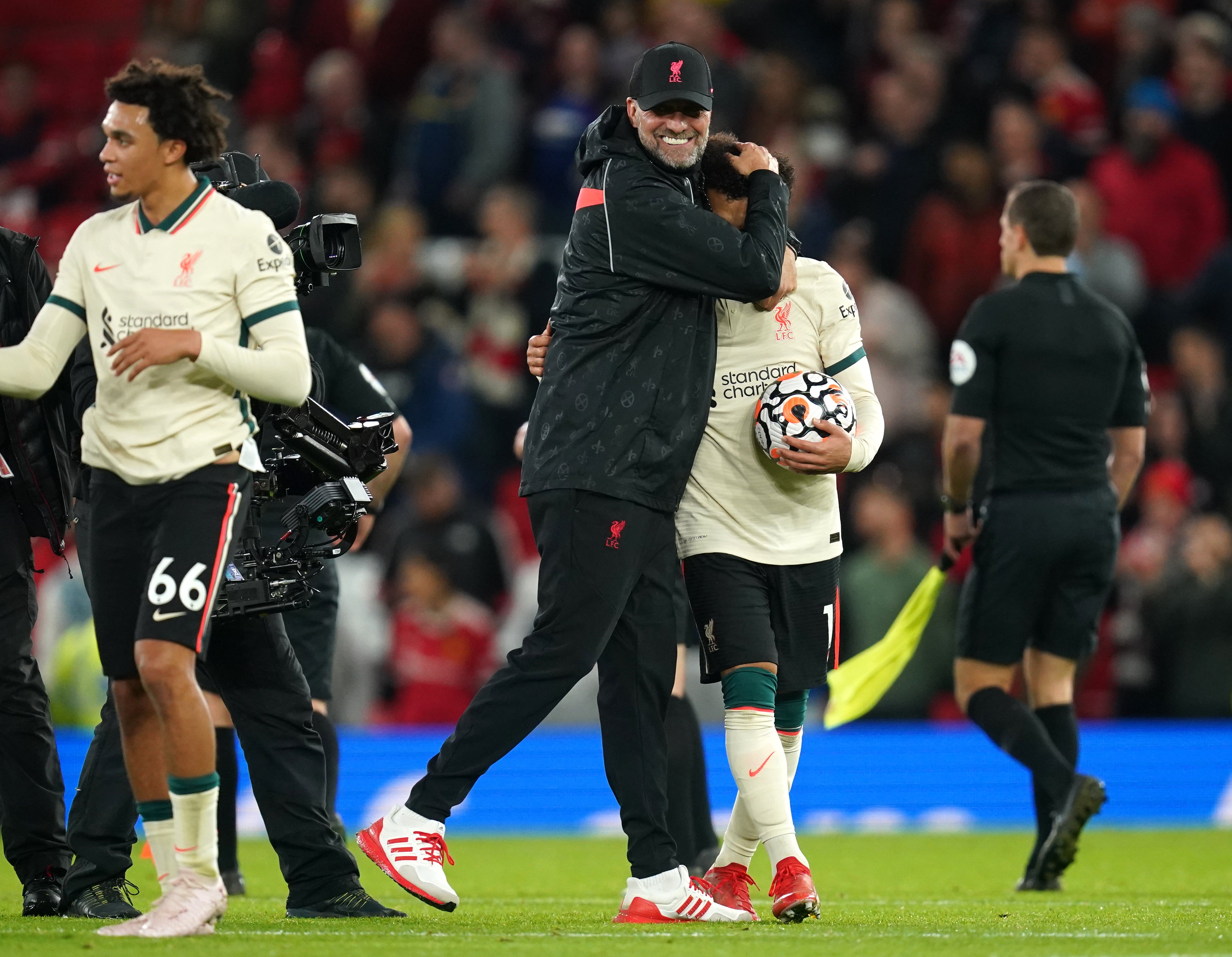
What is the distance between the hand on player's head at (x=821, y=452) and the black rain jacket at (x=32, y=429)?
2.25m

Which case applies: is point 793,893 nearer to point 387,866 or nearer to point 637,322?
point 387,866

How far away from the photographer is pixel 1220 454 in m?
12.0

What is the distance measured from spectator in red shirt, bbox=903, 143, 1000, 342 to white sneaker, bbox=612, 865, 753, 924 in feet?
27.5

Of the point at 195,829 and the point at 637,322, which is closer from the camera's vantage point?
the point at 195,829

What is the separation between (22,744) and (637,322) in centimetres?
230

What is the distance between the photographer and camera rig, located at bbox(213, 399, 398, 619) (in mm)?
5348

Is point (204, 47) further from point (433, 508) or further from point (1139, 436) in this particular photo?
point (1139, 436)

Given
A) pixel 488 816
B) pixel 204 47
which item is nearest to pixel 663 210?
pixel 488 816

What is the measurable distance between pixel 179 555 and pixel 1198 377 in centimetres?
882

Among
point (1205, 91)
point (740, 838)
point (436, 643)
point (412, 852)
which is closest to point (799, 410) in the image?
point (740, 838)

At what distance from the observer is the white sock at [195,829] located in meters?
4.86

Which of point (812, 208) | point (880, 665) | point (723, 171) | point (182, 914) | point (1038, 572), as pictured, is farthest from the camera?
point (812, 208)

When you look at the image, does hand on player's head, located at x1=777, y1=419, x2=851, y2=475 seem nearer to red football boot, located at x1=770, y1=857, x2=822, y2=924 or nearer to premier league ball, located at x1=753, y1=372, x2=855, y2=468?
premier league ball, located at x1=753, y1=372, x2=855, y2=468

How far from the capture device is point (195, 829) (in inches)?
192
